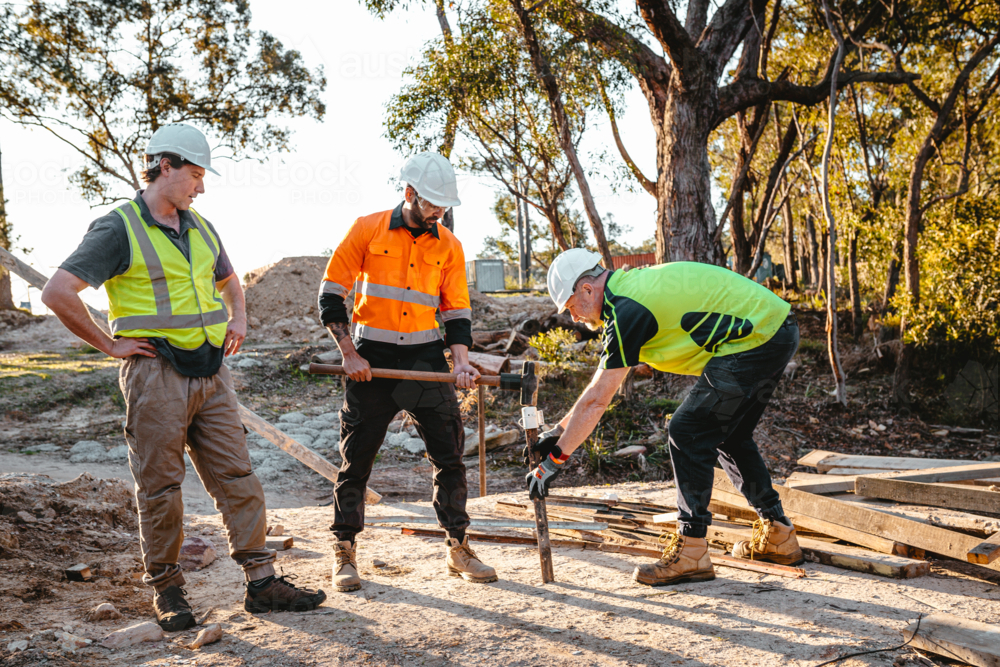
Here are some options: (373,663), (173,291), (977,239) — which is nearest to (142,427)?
(173,291)

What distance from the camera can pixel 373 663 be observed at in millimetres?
2803

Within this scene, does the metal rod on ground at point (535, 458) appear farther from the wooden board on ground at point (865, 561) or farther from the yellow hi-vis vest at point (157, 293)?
the yellow hi-vis vest at point (157, 293)

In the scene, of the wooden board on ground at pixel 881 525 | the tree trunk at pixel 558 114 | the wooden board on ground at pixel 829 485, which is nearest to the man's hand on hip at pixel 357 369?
the wooden board on ground at pixel 881 525

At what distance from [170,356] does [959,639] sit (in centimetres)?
346

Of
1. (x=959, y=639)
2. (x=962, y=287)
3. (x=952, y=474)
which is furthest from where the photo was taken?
(x=962, y=287)

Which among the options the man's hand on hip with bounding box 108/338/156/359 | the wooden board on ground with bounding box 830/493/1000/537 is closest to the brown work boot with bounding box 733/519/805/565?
the wooden board on ground with bounding box 830/493/1000/537

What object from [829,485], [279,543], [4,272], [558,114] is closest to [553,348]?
[558,114]

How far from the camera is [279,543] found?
449 centimetres

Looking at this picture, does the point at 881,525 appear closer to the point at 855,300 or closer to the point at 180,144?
the point at 180,144

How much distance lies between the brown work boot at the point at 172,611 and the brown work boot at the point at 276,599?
0.90ft

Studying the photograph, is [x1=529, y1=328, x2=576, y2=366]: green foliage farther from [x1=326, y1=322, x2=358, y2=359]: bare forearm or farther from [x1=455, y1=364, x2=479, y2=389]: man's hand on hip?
[x1=326, y1=322, x2=358, y2=359]: bare forearm

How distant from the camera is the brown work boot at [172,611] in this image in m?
3.13

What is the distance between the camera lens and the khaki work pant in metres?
3.10

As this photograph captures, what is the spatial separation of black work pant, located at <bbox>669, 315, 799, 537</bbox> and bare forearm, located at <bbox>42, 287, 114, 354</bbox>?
2.71 meters
